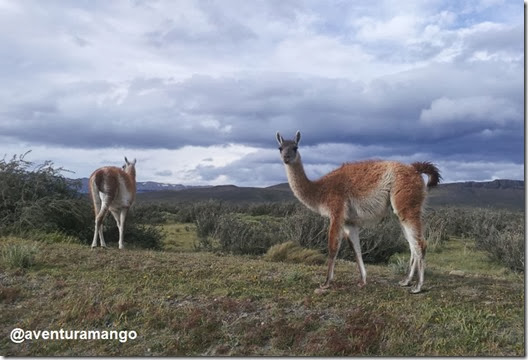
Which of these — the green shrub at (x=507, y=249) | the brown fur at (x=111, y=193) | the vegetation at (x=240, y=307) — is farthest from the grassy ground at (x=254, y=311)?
the green shrub at (x=507, y=249)

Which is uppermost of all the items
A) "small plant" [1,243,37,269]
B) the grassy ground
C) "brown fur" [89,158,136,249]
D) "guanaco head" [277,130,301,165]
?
"guanaco head" [277,130,301,165]

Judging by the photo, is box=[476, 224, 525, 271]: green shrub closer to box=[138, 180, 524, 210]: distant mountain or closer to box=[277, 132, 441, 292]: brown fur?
box=[277, 132, 441, 292]: brown fur

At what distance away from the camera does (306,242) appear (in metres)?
15.4

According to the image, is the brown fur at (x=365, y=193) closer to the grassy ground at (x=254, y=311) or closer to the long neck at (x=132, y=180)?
the grassy ground at (x=254, y=311)

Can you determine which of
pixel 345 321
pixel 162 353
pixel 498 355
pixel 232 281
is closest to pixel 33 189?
pixel 232 281

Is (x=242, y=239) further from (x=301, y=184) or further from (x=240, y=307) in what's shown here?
(x=240, y=307)

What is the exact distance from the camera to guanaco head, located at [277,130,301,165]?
8601mm

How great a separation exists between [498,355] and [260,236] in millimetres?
10087

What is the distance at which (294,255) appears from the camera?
12602mm

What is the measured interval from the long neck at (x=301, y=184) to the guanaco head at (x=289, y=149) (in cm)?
15

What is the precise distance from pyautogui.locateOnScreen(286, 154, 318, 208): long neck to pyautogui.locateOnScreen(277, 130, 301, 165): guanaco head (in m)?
0.15

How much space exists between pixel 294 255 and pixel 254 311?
544cm

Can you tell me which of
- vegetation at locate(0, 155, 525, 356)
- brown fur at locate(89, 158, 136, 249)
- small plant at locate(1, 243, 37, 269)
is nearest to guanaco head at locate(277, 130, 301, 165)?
vegetation at locate(0, 155, 525, 356)

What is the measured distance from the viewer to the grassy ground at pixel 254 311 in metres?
6.36
